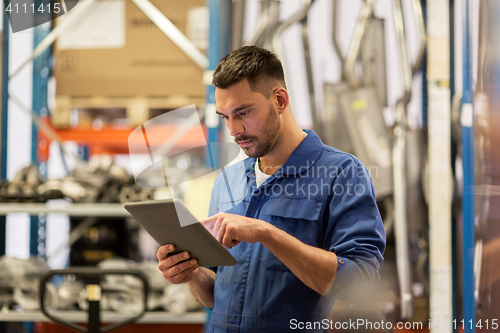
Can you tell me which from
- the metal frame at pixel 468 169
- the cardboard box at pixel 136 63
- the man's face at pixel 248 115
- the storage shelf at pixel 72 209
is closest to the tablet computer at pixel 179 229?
the man's face at pixel 248 115

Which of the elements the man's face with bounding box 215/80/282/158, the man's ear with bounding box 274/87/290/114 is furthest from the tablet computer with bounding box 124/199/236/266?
the man's ear with bounding box 274/87/290/114

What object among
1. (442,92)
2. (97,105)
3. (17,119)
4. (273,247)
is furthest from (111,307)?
(442,92)

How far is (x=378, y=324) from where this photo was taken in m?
0.99

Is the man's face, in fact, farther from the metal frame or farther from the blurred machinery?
the blurred machinery

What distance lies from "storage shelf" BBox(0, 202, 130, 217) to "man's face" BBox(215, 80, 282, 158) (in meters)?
1.40

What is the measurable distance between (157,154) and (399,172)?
820 mm

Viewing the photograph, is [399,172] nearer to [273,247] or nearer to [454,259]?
[454,259]

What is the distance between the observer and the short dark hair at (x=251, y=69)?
989 mm

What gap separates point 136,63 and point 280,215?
5.72 ft

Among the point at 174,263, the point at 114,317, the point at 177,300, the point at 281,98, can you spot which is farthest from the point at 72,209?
the point at 281,98

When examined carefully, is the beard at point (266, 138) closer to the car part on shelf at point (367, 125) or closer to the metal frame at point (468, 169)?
the car part on shelf at point (367, 125)

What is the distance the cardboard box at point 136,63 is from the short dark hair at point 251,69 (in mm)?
1455

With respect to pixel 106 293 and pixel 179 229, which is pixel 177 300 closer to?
pixel 106 293

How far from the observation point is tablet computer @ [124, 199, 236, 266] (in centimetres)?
88
